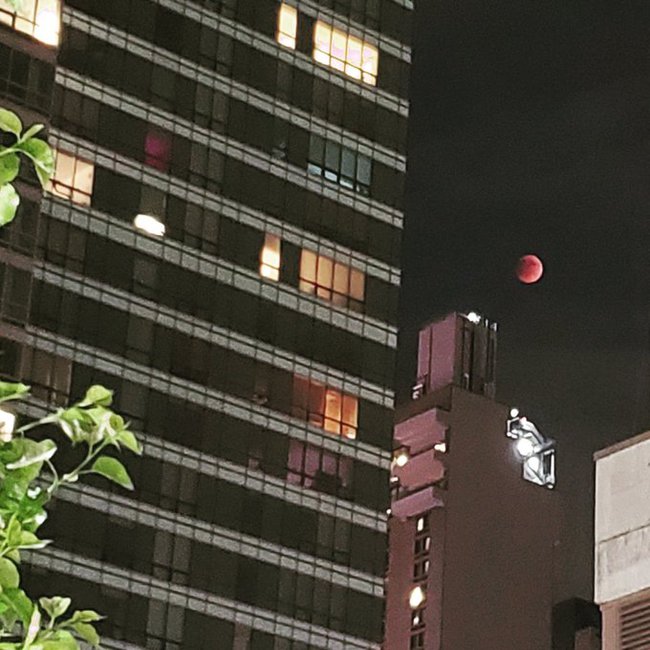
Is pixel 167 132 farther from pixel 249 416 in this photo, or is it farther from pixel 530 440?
pixel 530 440

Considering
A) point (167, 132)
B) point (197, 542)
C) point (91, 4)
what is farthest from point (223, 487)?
point (91, 4)

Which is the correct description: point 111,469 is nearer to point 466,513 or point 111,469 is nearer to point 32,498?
point 32,498

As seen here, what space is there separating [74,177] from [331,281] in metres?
16.1

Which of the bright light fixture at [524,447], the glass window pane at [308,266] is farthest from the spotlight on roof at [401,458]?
the glass window pane at [308,266]

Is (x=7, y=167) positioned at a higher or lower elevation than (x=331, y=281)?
lower

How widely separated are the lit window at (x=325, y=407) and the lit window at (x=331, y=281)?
16.7ft

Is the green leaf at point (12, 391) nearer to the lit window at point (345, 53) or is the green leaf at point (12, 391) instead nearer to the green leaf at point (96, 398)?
the green leaf at point (96, 398)

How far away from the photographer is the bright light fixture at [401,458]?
171 m

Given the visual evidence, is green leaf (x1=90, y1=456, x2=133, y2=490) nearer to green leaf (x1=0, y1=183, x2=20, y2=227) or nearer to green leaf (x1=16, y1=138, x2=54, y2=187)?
green leaf (x1=0, y1=183, x2=20, y2=227)

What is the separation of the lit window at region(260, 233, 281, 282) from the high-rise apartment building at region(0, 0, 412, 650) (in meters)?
0.13

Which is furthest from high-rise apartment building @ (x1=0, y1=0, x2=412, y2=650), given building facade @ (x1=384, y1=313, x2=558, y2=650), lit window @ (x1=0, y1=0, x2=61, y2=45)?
building facade @ (x1=384, y1=313, x2=558, y2=650)

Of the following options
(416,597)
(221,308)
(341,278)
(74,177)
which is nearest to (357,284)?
(341,278)

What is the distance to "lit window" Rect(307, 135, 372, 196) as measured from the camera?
10362cm

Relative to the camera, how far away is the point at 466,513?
16812 centimetres
